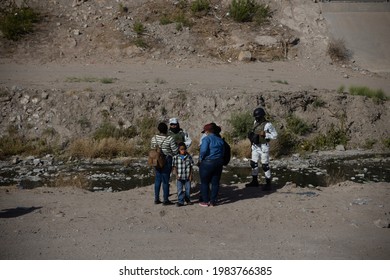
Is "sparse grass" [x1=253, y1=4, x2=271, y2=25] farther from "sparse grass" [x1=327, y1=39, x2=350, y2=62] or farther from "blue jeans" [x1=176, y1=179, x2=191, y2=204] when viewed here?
"blue jeans" [x1=176, y1=179, x2=191, y2=204]

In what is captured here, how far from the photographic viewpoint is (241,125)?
71.7 ft

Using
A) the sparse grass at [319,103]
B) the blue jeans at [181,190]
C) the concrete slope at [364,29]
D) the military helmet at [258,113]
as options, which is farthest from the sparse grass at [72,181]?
the concrete slope at [364,29]

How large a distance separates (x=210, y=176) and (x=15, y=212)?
3.77 m

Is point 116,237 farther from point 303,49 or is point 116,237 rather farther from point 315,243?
point 303,49

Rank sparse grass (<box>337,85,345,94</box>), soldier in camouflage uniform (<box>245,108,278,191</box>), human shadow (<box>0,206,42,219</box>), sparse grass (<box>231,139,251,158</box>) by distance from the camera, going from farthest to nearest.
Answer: sparse grass (<box>337,85,345,94</box>)
sparse grass (<box>231,139,251,158</box>)
soldier in camouflage uniform (<box>245,108,278,191</box>)
human shadow (<box>0,206,42,219</box>)

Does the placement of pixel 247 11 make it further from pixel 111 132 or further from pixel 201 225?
pixel 201 225

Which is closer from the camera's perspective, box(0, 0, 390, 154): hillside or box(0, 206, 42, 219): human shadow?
box(0, 206, 42, 219): human shadow

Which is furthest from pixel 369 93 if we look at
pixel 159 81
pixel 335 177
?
pixel 159 81

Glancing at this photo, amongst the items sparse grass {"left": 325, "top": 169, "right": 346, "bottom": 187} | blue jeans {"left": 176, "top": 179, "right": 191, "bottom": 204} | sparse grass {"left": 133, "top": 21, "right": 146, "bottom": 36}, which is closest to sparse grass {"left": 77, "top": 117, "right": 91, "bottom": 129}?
sparse grass {"left": 325, "top": 169, "right": 346, "bottom": 187}

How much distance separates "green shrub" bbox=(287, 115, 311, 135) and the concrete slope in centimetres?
865

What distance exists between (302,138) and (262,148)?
8635mm

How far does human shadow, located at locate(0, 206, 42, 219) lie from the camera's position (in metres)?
12.7

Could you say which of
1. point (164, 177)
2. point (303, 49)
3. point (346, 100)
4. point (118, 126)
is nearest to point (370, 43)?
point (303, 49)

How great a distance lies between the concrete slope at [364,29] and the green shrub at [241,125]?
410 inches
